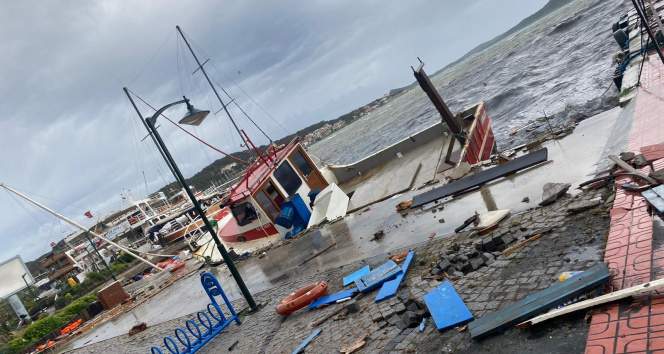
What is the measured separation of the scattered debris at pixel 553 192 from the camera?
6902mm

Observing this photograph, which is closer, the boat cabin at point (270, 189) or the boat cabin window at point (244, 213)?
the boat cabin at point (270, 189)

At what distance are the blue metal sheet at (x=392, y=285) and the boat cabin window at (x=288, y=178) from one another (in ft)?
33.1

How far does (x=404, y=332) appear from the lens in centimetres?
537

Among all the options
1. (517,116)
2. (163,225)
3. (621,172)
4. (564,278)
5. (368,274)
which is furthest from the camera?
(163,225)

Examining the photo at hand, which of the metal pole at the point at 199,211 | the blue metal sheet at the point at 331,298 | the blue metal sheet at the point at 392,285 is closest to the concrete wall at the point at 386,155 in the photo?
the metal pole at the point at 199,211

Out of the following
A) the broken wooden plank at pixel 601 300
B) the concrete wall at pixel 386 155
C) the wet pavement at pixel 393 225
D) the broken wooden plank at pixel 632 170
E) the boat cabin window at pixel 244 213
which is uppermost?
the boat cabin window at pixel 244 213

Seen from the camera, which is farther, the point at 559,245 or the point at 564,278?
the point at 559,245

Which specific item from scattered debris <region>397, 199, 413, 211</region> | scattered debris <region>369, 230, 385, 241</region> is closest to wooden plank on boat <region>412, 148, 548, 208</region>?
scattered debris <region>397, 199, 413, 211</region>

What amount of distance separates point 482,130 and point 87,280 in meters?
33.9

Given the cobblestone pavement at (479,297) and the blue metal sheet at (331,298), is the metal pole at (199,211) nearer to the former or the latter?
the cobblestone pavement at (479,297)

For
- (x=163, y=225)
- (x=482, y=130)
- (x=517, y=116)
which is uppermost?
(x=163, y=225)

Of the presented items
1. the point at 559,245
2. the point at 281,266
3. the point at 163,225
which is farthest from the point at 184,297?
the point at 163,225

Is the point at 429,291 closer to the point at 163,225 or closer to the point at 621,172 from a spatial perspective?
the point at 621,172

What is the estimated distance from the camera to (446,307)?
207 inches
